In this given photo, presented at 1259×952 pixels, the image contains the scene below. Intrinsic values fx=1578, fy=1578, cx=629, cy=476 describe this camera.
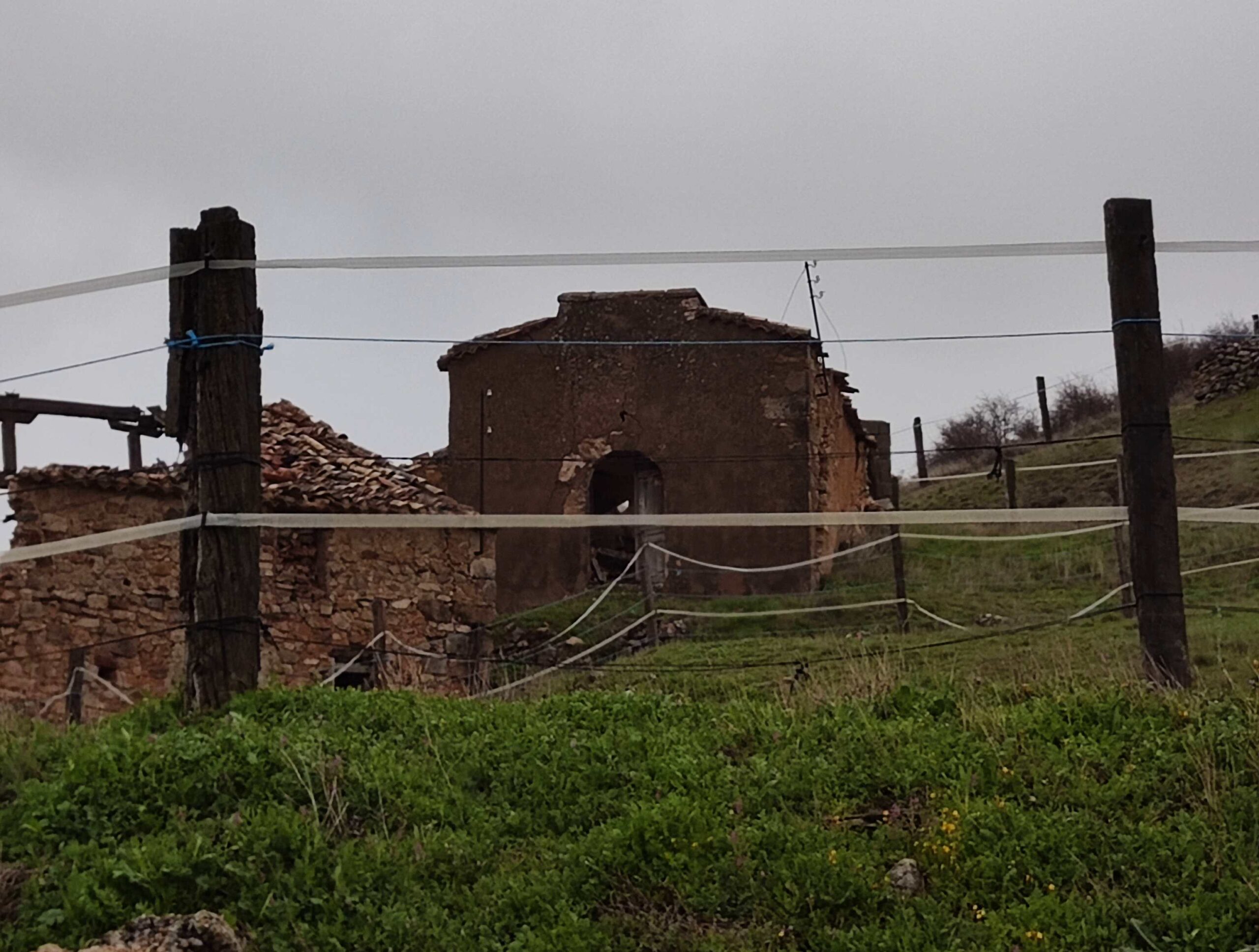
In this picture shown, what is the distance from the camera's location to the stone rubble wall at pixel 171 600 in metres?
13.3

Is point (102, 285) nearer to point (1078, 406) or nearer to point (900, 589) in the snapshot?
point (900, 589)

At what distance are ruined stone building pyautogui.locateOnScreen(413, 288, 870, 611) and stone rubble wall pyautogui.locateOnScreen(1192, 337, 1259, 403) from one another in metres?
11.9

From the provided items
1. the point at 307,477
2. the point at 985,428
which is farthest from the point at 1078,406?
the point at 307,477

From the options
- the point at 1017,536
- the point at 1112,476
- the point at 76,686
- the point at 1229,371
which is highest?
the point at 1229,371

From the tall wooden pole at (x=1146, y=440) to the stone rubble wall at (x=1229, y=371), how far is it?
24.1 m

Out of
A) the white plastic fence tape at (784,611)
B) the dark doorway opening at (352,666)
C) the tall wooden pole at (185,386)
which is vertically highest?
the tall wooden pole at (185,386)

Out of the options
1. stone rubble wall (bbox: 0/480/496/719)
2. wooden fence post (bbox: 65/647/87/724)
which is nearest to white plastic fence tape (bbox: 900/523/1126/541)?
stone rubble wall (bbox: 0/480/496/719)

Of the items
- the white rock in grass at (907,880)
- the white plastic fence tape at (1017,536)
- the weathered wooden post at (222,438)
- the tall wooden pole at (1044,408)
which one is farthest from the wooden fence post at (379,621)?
the tall wooden pole at (1044,408)

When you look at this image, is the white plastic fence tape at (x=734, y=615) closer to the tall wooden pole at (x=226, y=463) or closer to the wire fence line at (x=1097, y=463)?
the wire fence line at (x=1097, y=463)

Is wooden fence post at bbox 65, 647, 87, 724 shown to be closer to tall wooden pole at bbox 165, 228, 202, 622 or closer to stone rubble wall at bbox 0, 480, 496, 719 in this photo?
stone rubble wall at bbox 0, 480, 496, 719

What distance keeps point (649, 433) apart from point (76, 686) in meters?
10.2

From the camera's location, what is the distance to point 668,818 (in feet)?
17.0

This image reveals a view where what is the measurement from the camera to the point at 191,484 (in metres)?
6.64

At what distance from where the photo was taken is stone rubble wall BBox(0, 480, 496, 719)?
13.3m
